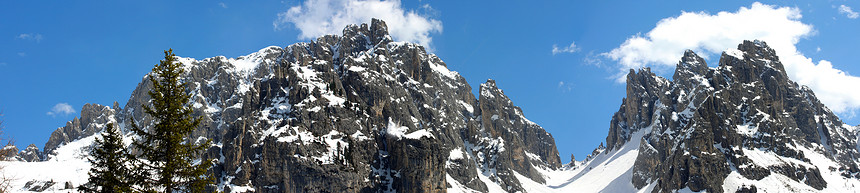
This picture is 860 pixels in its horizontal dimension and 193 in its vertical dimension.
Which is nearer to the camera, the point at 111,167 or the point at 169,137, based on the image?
the point at 169,137

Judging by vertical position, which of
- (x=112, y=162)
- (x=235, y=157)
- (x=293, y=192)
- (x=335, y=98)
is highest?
(x=335, y=98)

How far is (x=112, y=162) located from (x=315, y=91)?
151 m

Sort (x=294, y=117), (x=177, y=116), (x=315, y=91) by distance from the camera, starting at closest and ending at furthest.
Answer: (x=177, y=116) → (x=294, y=117) → (x=315, y=91)

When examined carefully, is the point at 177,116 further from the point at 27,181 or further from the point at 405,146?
the point at 27,181

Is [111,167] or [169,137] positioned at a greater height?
[169,137]

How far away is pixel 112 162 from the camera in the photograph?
1364 inches

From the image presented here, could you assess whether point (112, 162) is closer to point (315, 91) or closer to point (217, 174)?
point (217, 174)

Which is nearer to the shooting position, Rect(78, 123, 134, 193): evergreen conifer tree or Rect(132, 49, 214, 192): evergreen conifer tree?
Rect(132, 49, 214, 192): evergreen conifer tree

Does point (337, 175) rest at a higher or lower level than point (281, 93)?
lower

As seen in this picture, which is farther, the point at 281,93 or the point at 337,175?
the point at 281,93

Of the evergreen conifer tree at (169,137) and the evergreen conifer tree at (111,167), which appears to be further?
the evergreen conifer tree at (111,167)

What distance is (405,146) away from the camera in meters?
182

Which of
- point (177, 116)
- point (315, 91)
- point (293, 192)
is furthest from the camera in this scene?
point (315, 91)

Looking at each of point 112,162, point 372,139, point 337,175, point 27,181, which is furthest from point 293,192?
point 112,162
